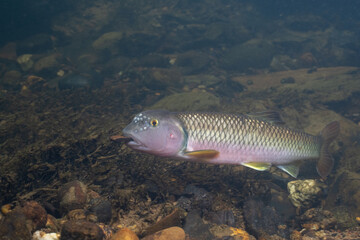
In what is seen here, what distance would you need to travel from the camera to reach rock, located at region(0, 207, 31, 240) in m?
2.01

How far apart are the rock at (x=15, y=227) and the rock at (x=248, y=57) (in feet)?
54.1

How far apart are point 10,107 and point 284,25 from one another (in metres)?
32.4

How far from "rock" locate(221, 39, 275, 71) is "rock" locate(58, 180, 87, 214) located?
15.7m

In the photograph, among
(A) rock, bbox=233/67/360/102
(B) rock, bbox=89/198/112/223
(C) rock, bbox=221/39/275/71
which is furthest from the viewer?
(C) rock, bbox=221/39/275/71

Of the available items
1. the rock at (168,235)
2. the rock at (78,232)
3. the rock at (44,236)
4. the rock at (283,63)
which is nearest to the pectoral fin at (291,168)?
the rock at (168,235)

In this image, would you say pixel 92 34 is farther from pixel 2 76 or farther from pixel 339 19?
pixel 339 19

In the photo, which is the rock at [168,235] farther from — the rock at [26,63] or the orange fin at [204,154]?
the rock at [26,63]

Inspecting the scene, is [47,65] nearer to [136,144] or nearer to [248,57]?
[136,144]

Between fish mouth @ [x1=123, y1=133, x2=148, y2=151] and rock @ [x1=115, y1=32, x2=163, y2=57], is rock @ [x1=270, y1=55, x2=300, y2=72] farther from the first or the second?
fish mouth @ [x1=123, y1=133, x2=148, y2=151]

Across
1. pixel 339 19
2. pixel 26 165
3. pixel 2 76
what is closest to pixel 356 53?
pixel 339 19

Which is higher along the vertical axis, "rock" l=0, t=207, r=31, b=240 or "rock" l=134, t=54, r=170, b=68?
"rock" l=0, t=207, r=31, b=240

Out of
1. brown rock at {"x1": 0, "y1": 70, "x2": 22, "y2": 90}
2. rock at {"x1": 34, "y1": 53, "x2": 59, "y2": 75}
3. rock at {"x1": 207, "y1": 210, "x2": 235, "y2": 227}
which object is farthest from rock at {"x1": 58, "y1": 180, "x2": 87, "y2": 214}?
rock at {"x1": 34, "y1": 53, "x2": 59, "y2": 75}

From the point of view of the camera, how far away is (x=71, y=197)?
110 inches

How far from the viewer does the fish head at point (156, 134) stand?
10.1 feet
